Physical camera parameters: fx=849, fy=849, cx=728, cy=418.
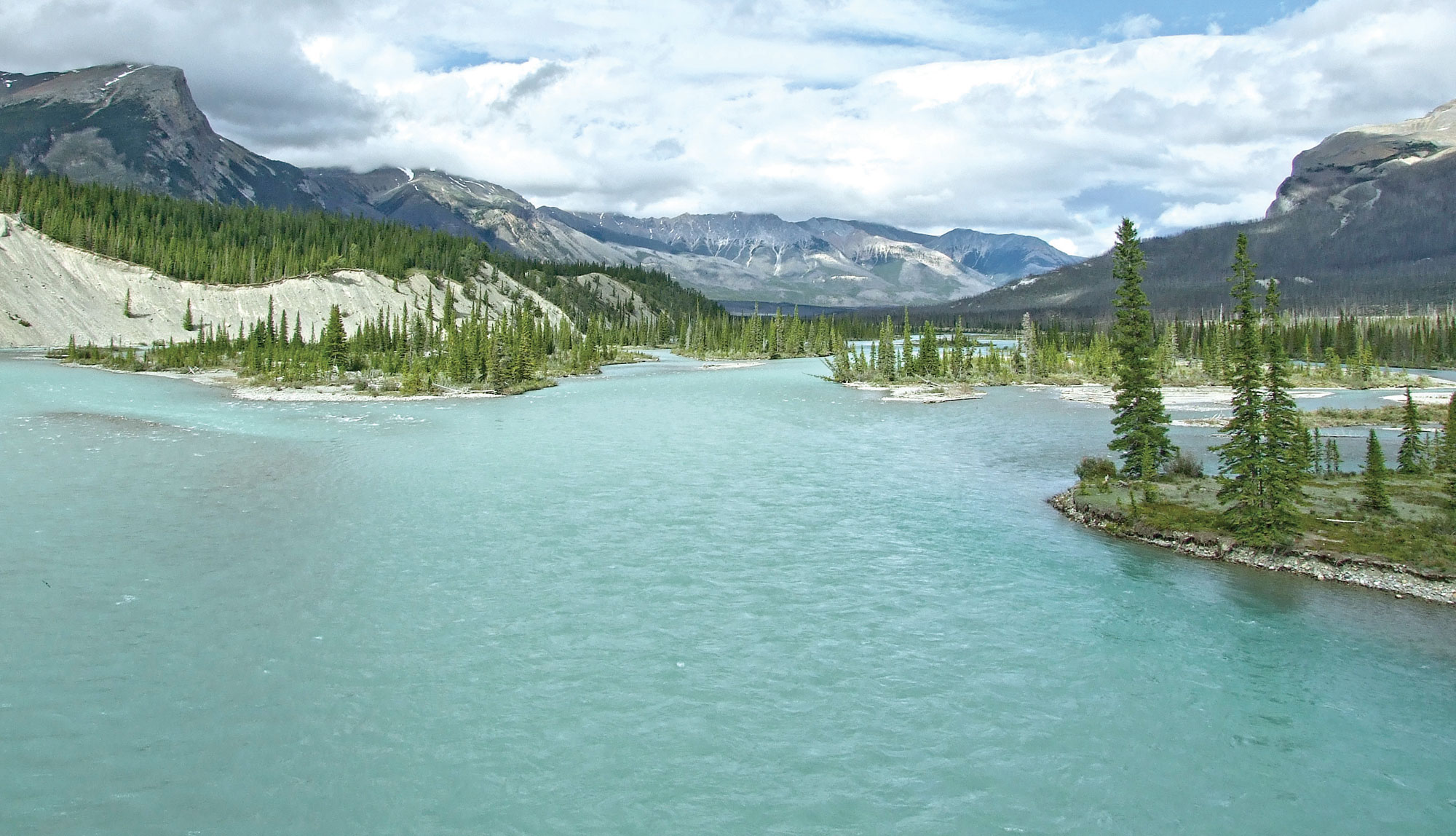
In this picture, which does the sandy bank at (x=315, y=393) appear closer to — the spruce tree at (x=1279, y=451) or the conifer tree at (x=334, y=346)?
the conifer tree at (x=334, y=346)

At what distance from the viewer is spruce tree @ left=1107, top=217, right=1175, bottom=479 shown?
39.8 m

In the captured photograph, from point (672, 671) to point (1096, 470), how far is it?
93.1 ft

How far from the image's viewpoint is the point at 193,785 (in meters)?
14.4

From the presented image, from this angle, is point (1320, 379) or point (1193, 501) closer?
point (1193, 501)

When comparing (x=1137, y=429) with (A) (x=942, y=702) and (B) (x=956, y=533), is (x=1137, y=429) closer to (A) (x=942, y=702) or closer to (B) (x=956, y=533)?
(B) (x=956, y=533)

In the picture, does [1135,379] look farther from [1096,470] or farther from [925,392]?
[925,392]

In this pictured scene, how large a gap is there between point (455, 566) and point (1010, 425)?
2026 inches

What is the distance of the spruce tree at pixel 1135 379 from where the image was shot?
39812 millimetres

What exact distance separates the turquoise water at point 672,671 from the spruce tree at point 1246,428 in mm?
2788

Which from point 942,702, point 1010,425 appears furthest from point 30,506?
point 1010,425

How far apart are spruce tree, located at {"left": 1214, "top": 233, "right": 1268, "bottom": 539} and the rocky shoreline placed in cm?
87

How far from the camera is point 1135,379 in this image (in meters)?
40.3

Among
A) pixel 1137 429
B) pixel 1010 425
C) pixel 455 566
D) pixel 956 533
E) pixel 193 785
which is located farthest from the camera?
pixel 1010 425

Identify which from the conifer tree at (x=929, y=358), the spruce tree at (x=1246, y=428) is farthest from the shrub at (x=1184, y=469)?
the conifer tree at (x=929, y=358)
